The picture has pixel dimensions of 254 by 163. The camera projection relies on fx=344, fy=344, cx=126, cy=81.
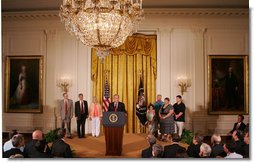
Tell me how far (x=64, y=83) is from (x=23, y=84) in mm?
1577

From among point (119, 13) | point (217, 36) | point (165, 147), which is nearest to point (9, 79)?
point (119, 13)

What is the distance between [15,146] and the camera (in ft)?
18.6

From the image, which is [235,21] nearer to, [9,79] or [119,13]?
[119,13]

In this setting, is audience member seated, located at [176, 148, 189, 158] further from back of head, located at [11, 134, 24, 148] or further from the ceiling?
the ceiling

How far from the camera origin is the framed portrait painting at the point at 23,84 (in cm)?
656

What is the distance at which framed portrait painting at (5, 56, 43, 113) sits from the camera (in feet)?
21.5

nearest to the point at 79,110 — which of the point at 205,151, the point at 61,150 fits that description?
the point at 61,150

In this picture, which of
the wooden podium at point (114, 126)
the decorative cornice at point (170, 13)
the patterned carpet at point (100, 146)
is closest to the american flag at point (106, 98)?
the patterned carpet at point (100, 146)

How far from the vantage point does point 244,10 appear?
6348mm

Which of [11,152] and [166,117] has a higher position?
[166,117]

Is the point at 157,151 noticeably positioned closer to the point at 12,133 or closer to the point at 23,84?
the point at 12,133

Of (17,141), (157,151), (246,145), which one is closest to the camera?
(246,145)

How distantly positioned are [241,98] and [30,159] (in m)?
3.95

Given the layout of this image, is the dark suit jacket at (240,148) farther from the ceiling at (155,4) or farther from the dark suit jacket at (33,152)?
the dark suit jacket at (33,152)
